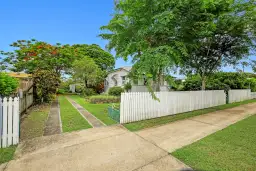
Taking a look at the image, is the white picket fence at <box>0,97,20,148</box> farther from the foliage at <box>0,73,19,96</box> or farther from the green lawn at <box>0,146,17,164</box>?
the foliage at <box>0,73,19,96</box>

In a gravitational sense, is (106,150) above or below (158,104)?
below

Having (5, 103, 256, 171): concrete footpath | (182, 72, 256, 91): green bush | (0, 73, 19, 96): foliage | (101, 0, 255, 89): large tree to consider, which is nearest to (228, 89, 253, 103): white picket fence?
(182, 72, 256, 91): green bush

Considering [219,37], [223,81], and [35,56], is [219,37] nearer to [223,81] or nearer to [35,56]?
[223,81]

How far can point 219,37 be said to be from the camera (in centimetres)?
962

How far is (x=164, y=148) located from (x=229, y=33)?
9211 millimetres

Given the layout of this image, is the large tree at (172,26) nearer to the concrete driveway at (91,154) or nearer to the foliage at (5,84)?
the concrete driveway at (91,154)

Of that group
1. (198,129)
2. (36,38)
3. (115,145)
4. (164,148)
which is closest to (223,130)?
(198,129)

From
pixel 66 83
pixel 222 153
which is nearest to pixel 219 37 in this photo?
pixel 222 153

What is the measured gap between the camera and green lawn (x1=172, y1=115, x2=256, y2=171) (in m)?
2.81

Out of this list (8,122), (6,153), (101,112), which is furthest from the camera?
(101,112)

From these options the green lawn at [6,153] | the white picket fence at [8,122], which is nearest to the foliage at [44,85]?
the white picket fence at [8,122]

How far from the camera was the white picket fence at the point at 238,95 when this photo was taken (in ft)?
43.9

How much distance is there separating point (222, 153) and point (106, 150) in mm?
2883

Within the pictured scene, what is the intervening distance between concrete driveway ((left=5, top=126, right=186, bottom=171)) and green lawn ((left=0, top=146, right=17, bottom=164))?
0.41 ft
